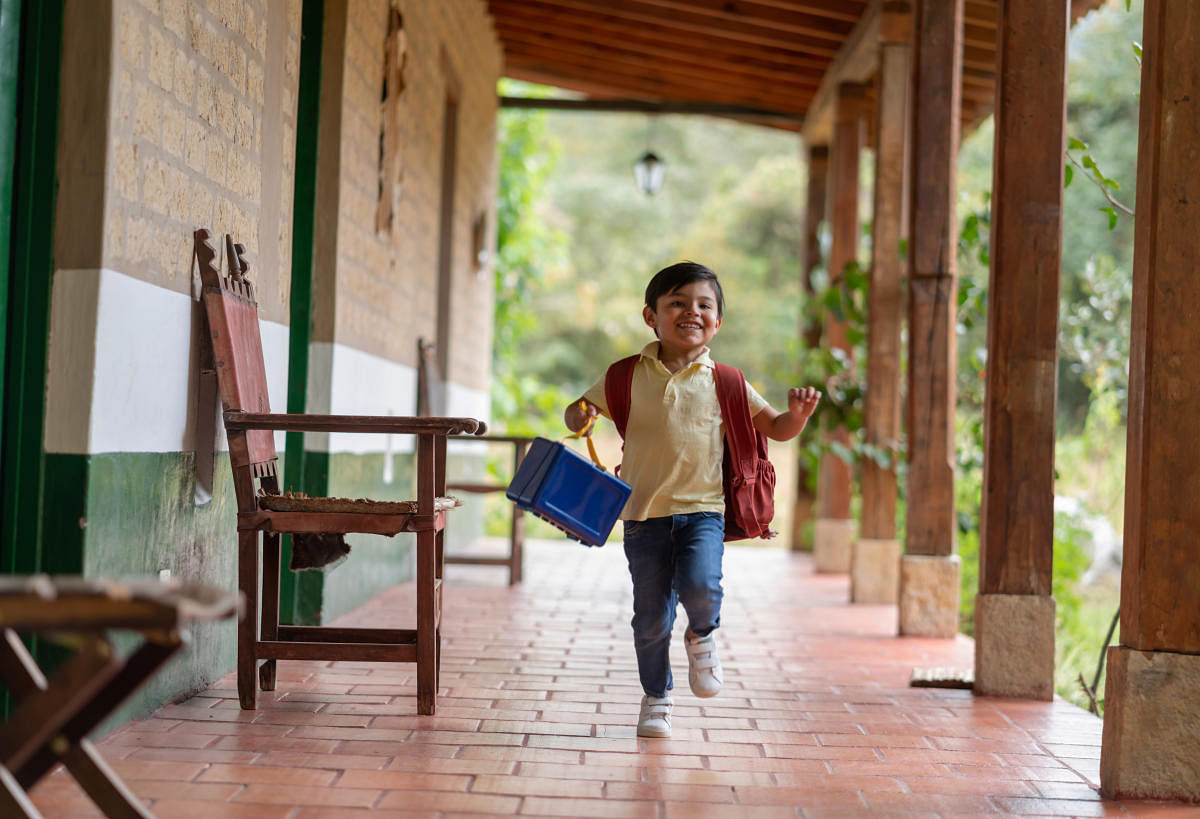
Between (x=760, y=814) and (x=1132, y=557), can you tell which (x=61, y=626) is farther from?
(x=1132, y=557)

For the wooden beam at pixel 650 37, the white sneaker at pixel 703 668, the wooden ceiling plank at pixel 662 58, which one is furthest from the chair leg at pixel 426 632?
the wooden ceiling plank at pixel 662 58

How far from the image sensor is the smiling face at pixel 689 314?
3164 mm

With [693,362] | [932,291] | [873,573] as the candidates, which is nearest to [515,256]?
[873,573]

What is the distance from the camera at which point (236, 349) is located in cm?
331

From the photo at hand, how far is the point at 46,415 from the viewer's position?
273 cm

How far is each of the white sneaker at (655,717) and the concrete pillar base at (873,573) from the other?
3371 mm

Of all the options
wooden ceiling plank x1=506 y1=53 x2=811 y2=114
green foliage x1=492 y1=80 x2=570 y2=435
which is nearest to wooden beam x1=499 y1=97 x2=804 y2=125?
wooden ceiling plank x1=506 y1=53 x2=811 y2=114

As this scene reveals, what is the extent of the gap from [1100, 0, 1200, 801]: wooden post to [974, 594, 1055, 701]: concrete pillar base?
1166mm

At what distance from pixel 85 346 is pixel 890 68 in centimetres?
508

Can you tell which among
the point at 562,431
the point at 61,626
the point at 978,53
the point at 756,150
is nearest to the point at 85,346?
the point at 61,626

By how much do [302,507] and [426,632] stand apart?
18.2 inches

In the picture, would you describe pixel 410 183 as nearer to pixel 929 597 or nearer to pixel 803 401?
pixel 929 597

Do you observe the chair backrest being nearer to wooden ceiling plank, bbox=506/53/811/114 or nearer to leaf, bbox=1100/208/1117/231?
leaf, bbox=1100/208/1117/231

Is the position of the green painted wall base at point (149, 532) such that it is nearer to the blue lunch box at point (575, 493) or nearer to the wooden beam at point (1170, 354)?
the blue lunch box at point (575, 493)
